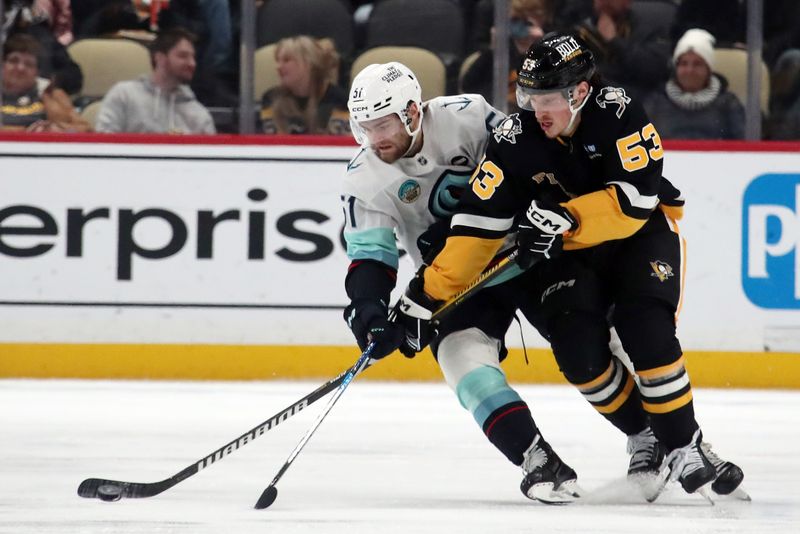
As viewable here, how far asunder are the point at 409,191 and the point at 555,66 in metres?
0.47

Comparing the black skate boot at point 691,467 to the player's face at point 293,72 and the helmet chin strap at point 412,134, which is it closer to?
the helmet chin strap at point 412,134

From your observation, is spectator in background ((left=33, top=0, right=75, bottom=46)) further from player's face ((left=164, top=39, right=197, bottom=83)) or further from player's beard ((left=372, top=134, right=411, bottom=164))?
player's beard ((left=372, top=134, right=411, bottom=164))

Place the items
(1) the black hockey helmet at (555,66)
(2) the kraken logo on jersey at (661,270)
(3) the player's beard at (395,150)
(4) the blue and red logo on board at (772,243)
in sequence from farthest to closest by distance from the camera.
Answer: (4) the blue and red logo on board at (772,243)
(3) the player's beard at (395,150)
(2) the kraken logo on jersey at (661,270)
(1) the black hockey helmet at (555,66)

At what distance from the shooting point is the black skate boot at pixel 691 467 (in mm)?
A: 2967

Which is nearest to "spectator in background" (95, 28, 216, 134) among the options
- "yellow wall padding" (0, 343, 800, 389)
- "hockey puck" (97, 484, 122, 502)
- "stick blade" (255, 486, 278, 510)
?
"yellow wall padding" (0, 343, 800, 389)

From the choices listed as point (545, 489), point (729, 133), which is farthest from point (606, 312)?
point (729, 133)

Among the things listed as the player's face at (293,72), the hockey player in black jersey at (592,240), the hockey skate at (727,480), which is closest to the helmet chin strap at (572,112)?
the hockey player in black jersey at (592,240)

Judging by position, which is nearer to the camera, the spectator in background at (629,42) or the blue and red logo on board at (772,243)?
the blue and red logo on board at (772,243)

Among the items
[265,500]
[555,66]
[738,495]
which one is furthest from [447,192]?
[738,495]

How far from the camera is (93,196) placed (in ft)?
18.2

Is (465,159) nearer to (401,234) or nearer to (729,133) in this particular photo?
(401,234)

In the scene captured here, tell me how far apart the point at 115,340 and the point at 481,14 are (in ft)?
6.22

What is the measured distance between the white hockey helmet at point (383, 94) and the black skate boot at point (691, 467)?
0.89 m

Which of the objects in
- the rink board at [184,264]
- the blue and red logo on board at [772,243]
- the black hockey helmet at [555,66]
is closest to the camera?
the black hockey helmet at [555,66]
